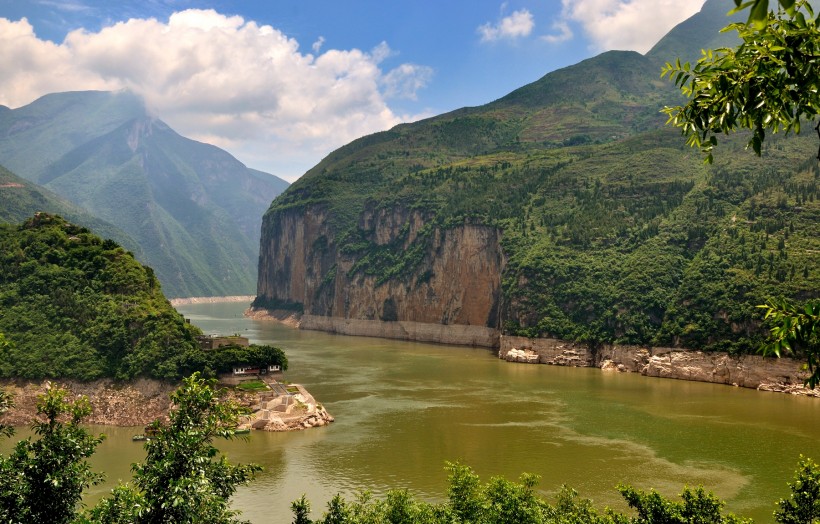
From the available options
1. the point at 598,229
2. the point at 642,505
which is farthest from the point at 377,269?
the point at 642,505

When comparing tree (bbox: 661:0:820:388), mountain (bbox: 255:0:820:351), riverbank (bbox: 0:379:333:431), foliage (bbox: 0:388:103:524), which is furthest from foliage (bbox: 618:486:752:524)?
mountain (bbox: 255:0:820:351)

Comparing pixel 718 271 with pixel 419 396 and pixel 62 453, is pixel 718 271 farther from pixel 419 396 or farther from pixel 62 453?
pixel 62 453

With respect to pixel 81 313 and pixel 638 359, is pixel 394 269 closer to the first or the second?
pixel 638 359

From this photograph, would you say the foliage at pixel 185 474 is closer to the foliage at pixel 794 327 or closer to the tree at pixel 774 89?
the foliage at pixel 794 327

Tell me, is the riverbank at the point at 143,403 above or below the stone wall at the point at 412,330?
below

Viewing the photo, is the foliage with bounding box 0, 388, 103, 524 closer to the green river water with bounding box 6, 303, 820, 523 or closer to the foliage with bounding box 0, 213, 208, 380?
the green river water with bounding box 6, 303, 820, 523

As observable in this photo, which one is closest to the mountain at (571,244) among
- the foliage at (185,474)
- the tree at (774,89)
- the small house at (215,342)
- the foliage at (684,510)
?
the small house at (215,342)

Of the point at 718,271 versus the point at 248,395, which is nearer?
the point at 248,395
